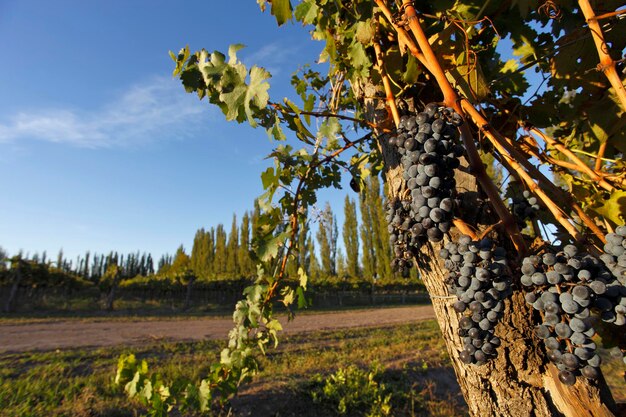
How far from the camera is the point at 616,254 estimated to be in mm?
788

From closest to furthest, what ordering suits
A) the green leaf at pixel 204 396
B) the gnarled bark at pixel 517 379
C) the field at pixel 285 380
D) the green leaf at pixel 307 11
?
the gnarled bark at pixel 517 379 → the green leaf at pixel 307 11 → the green leaf at pixel 204 396 → the field at pixel 285 380

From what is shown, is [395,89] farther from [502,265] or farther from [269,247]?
[269,247]

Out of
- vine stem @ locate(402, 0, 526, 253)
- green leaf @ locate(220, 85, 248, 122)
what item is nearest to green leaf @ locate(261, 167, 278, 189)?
green leaf @ locate(220, 85, 248, 122)

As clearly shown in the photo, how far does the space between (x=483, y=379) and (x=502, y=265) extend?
1.26 ft

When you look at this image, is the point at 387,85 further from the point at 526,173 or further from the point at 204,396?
the point at 204,396

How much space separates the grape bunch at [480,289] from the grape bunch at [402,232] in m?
0.17

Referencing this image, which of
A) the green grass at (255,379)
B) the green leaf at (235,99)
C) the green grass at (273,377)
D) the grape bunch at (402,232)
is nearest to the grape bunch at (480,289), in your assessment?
the grape bunch at (402,232)

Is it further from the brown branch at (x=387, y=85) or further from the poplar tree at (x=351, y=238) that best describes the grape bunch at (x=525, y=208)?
the poplar tree at (x=351, y=238)

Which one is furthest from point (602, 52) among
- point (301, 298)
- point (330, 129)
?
point (301, 298)

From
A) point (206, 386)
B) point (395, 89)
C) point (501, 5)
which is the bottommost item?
point (206, 386)

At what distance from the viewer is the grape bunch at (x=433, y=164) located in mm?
884

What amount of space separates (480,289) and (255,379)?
7418 millimetres

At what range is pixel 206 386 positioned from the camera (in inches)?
94.7

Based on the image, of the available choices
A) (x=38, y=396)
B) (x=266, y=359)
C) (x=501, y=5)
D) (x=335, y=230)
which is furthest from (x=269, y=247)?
(x=335, y=230)
